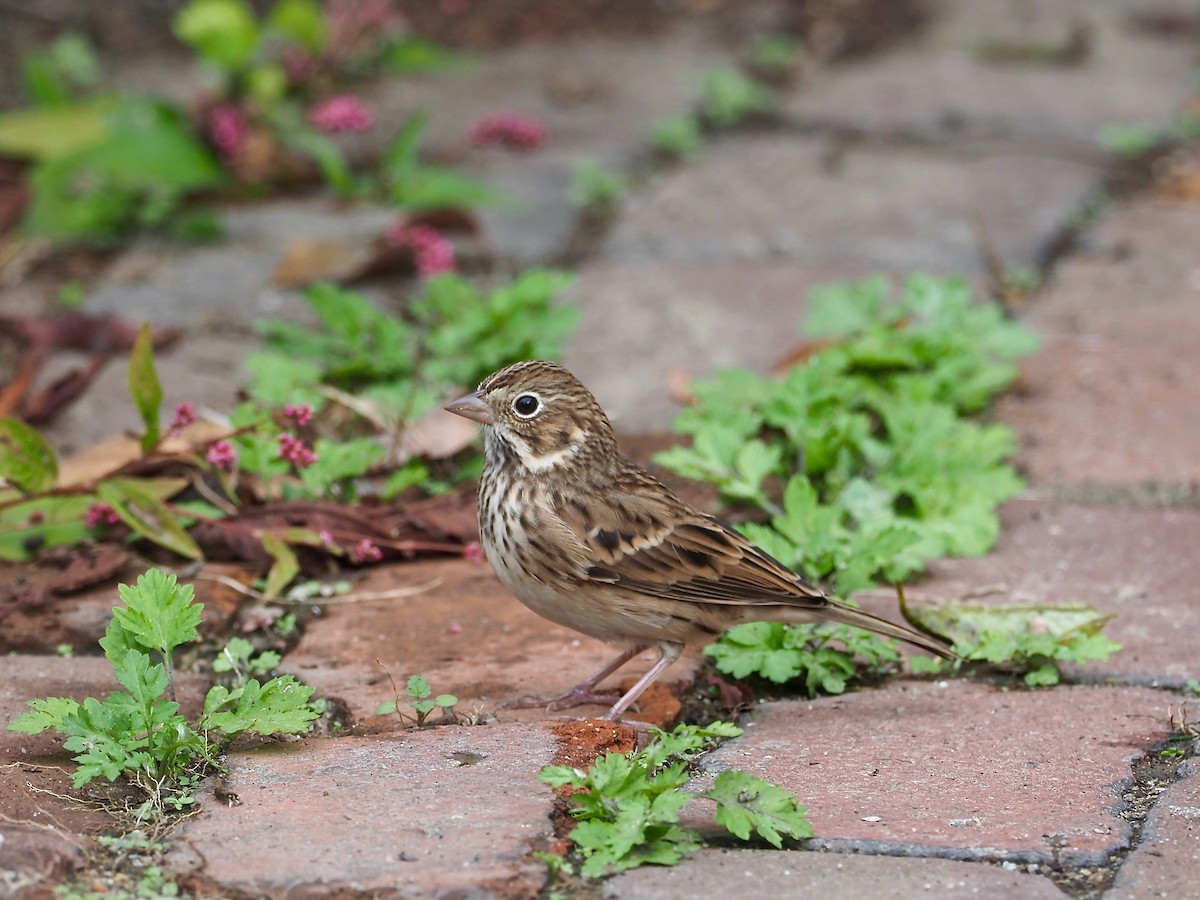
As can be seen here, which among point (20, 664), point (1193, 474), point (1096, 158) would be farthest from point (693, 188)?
point (20, 664)

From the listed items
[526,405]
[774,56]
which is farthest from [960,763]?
[774,56]

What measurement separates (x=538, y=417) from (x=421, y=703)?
3.01 ft

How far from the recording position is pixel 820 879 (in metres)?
2.81

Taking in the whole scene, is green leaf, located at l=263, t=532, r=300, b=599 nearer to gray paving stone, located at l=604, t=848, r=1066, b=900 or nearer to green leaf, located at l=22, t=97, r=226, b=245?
gray paving stone, located at l=604, t=848, r=1066, b=900

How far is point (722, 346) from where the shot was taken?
579cm

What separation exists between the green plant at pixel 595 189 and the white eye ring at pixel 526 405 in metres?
2.81

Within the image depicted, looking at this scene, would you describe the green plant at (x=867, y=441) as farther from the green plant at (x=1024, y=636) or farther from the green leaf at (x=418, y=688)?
the green leaf at (x=418, y=688)

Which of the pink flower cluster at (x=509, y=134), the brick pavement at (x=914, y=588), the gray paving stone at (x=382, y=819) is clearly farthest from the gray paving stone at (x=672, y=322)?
the gray paving stone at (x=382, y=819)

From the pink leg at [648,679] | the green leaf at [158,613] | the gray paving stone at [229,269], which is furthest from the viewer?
the gray paving stone at [229,269]

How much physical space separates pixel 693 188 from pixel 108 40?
11.1 ft

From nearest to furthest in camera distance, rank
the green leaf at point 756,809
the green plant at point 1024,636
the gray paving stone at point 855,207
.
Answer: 1. the green leaf at point 756,809
2. the green plant at point 1024,636
3. the gray paving stone at point 855,207

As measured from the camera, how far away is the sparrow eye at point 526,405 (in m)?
4.20

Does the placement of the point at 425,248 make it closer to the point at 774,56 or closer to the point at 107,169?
the point at 107,169

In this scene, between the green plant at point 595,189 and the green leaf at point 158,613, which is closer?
the green leaf at point 158,613
